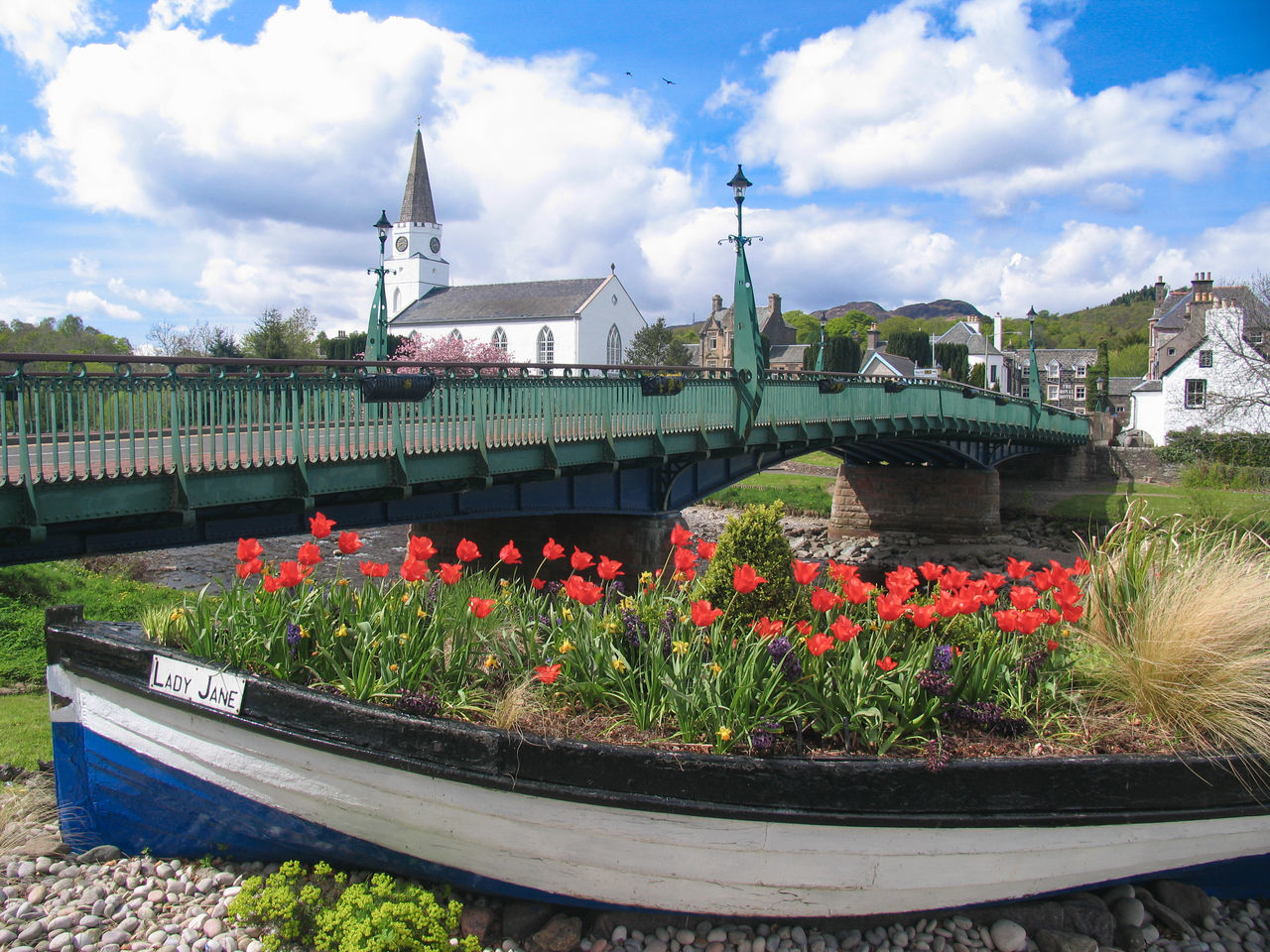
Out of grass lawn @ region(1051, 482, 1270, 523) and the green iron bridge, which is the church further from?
the green iron bridge

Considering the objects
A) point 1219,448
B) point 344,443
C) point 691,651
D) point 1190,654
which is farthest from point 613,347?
point 1190,654

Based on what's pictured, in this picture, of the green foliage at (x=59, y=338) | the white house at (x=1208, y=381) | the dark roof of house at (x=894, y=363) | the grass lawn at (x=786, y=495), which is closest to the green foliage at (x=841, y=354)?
the dark roof of house at (x=894, y=363)

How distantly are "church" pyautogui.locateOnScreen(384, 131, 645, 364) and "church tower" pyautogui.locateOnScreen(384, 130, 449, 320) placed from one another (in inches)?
5.7

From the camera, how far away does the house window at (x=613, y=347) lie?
78.8m

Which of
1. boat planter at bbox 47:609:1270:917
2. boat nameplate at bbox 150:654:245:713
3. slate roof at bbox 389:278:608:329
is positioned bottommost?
boat planter at bbox 47:609:1270:917

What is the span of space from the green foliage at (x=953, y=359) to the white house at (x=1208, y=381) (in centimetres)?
2149

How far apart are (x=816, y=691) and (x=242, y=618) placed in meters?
3.61

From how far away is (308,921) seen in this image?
478 centimetres

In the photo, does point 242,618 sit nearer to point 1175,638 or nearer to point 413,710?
point 413,710

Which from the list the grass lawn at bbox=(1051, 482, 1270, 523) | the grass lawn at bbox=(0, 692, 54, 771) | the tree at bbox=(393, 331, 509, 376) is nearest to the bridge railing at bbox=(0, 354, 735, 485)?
the grass lawn at bbox=(0, 692, 54, 771)

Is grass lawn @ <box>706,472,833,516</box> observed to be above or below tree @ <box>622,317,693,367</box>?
below

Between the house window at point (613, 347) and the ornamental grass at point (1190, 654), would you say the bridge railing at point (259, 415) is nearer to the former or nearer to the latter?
the ornamental grass at point (1190, 654)

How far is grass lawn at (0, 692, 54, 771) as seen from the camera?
24.3 feet

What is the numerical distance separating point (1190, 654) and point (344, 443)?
27.2ft
